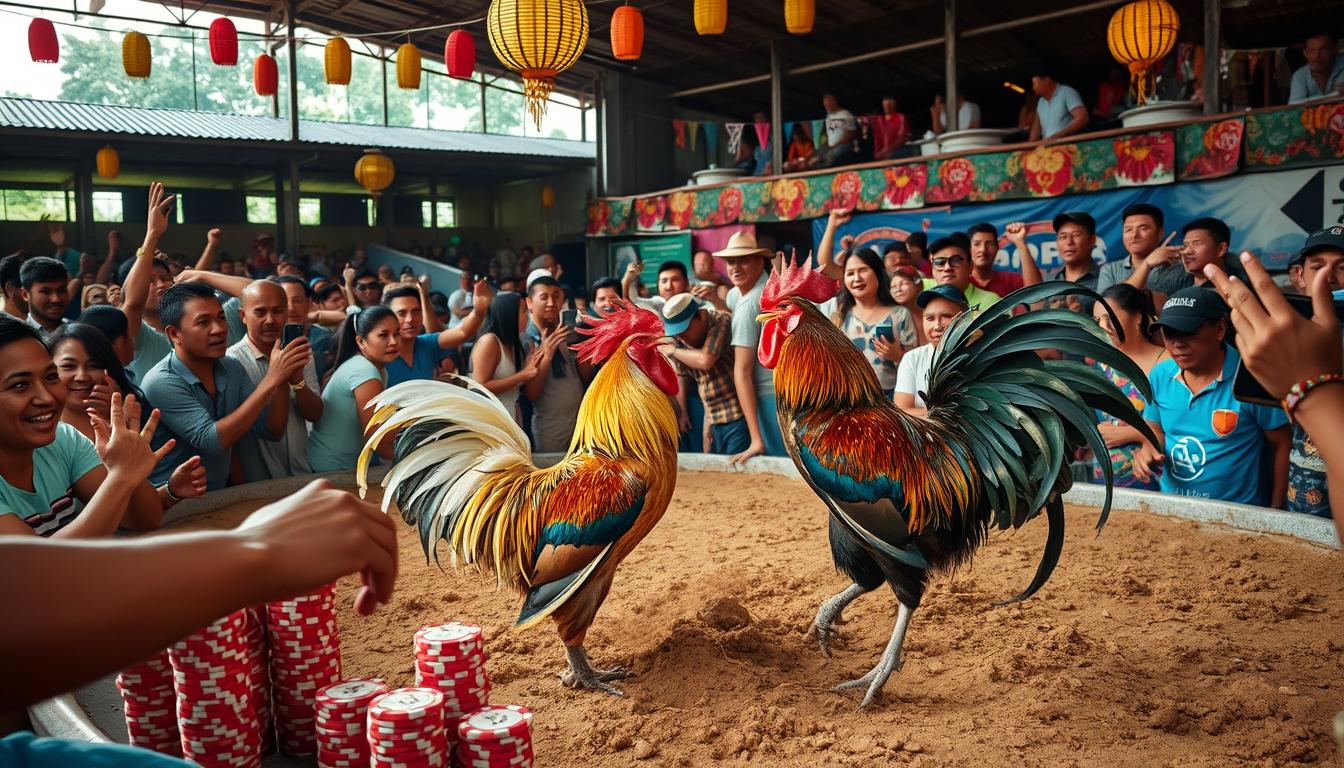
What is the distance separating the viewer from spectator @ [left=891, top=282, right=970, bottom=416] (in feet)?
14.6

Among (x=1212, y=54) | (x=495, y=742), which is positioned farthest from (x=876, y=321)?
(x=1212, y=54)

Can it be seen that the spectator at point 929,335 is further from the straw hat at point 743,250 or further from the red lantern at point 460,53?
the red lantern at point 460,53

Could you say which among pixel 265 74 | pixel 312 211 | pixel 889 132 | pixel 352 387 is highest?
pixel 265 74

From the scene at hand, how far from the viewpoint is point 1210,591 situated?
135 inches

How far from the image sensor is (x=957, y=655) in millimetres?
3025

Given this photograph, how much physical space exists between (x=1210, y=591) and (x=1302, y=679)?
0.76m

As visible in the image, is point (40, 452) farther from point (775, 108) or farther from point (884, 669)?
point (775, 108)

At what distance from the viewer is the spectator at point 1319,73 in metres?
8.39

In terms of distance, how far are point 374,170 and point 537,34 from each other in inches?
336

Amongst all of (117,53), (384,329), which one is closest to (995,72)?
(384,329)

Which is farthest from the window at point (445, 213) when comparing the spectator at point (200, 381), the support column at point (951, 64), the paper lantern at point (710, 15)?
the spectator at point (200, 381)

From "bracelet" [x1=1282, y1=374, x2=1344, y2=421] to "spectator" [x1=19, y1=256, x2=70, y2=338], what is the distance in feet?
18.0

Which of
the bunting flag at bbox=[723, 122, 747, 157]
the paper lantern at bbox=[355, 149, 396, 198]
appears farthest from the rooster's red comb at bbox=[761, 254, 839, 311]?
the paper lantern at bbox=[355, 149, 396, 198]

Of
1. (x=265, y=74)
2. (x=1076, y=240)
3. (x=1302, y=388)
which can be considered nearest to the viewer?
(x=1302, y=388)
